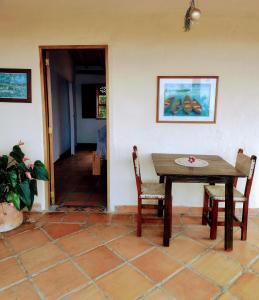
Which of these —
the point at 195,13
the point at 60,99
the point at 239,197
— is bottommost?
the point at 239,197

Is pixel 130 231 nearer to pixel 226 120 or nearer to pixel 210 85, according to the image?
pixel 226 120

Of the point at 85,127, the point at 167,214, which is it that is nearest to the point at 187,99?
the point at 167,214

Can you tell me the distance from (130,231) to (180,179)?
0.87 meters

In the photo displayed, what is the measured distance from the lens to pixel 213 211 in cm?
238

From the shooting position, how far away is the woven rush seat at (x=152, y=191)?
7.78 feet

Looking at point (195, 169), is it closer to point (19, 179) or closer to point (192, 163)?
point (192, 163)

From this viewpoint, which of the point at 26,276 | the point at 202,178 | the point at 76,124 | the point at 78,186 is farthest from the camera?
the point at 76,124

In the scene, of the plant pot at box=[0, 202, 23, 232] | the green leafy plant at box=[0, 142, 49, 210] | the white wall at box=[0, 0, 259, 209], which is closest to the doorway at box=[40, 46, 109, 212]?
the white wall at box=[0, 0, 259, 209]

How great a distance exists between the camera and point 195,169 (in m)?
2.27

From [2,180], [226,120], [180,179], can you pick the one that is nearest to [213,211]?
[180,179]

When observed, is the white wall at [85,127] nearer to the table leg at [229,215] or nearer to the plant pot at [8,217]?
the plant pot at [8,217]

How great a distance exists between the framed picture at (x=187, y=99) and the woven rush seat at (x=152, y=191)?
31.7 inches

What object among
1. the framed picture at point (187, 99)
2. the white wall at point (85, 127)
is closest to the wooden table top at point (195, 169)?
the framed picture at point (187, 99)

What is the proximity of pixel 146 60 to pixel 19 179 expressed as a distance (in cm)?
194
